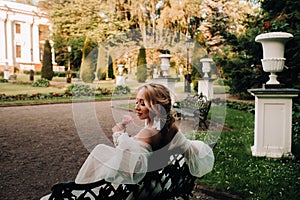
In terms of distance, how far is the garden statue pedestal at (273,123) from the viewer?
12.9 ft

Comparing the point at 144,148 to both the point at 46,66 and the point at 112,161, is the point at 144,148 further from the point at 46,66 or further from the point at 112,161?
the point at 46,66

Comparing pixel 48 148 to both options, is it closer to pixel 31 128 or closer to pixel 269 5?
pixel 31 128

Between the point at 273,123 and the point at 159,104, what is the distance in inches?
122

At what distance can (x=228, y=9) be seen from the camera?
2014 cm

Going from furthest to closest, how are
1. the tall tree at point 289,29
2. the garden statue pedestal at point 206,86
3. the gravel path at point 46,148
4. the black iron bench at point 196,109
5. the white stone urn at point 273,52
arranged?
the garden statue pedestal at point 206,86, the tall tree at point 289,29, the black iron bench at point 196,109, the white stone urn at point 273,52, the gravel path at point 46,148

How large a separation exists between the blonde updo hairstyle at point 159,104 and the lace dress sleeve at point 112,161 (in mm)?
180

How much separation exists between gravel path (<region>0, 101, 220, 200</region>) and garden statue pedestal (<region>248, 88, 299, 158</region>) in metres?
1.61

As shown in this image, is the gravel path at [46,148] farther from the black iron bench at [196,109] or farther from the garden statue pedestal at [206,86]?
the garden statue pedestal at [206,86]

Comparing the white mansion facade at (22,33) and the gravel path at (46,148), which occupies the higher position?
the white mansion facade at (22,33)

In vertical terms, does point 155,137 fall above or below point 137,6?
below

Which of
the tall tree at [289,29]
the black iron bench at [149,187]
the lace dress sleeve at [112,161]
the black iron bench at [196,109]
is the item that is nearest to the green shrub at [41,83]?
the black iron bench at [196,109]

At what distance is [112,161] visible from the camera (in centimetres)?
124

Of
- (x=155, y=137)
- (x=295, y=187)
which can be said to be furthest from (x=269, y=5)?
(x=155, y=137)

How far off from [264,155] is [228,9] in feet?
59.2
